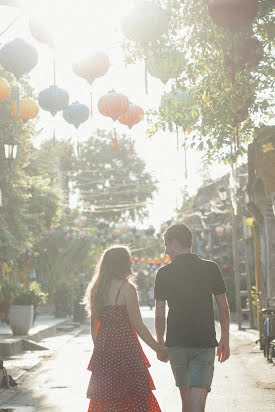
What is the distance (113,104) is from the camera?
10531 millimetres

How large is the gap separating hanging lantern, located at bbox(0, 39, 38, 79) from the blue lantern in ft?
6.53

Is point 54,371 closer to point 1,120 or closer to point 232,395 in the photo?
point 232,395

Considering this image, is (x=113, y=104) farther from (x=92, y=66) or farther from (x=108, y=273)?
(x=108, y=273)

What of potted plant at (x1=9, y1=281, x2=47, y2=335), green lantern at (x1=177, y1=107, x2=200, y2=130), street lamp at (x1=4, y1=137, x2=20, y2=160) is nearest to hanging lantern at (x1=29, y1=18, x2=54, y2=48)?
green lantern at (x1=177, y1=107, x2=200, y2=130)

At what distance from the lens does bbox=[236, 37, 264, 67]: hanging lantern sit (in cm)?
876

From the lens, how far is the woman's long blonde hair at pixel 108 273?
596cm

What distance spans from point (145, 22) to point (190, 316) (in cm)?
366

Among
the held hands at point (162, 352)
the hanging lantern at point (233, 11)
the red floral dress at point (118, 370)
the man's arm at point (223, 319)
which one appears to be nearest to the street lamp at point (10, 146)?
the hanging lantern at point (233, 11)

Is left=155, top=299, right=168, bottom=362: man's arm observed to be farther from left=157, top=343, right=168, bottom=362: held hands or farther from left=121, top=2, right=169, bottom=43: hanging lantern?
left=121, top=2, right=169, bottom=43: hanging lantern

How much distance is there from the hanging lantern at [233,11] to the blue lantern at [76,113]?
4831 millimetres

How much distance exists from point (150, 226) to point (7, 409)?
130 feet

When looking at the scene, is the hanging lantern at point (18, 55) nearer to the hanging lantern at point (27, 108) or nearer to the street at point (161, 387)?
the hanging lantern at point (27, 108)

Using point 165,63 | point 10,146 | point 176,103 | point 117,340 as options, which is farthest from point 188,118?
point 10,146

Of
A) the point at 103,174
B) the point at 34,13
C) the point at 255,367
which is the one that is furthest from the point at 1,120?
the point at 103,174
